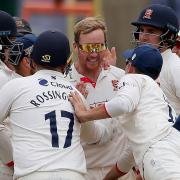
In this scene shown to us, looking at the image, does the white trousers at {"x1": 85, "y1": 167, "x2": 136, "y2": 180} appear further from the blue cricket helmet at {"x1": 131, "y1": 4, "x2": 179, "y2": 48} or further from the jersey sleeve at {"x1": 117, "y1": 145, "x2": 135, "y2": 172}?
the blue cricket helmet at {"x1": 131, "y1": 4, "x2": 179, "y2": 48}

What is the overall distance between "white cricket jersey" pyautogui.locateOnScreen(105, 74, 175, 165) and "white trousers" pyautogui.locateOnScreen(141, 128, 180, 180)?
0.18 feet

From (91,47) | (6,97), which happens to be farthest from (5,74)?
(6,97)

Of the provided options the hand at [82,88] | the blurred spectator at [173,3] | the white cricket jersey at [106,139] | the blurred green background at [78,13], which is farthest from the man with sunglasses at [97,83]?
the blurred green background at [78,13]

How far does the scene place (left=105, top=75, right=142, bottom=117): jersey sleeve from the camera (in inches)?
263

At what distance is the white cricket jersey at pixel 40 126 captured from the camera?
6.43m

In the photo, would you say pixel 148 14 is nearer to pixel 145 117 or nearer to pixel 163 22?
pixel 163 22

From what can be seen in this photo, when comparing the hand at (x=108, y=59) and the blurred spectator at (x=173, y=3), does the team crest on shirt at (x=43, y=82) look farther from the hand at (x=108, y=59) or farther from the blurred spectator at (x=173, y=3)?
the blurred spectator at (x=173, y=3)

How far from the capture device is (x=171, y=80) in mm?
7812

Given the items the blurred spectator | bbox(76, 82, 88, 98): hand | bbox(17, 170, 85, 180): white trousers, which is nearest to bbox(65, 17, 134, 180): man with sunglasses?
bbox(76, 82, 88, 98): hand

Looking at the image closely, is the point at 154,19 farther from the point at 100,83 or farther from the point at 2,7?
the point at 2,7

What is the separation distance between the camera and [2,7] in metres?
14.6

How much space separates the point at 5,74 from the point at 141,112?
1342 millimetres

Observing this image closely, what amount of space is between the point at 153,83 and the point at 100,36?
1.11 m

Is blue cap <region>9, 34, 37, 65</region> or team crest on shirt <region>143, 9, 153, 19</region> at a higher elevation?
team crest on shirt <region>143, 9, 153, 19</region>
